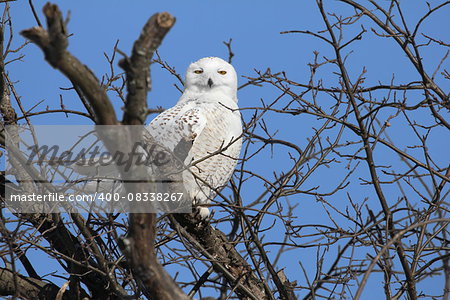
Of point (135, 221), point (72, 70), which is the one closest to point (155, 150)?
point (135, 221)

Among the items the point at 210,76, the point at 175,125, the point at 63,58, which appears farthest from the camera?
the point at 210,76

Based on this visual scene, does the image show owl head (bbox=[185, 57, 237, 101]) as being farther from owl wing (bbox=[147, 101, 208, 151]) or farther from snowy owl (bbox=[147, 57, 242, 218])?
owl wing (bbox=[147, 101, 208, 151])

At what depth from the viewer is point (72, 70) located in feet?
6.16

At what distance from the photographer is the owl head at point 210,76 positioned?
509 cm

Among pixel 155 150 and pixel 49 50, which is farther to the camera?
pixel 155 150

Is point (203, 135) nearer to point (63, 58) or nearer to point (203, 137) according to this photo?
point (203, 137)

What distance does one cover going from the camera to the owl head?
16.7ft

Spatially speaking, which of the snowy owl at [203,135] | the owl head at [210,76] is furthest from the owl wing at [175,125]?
the owl head at [210,76]

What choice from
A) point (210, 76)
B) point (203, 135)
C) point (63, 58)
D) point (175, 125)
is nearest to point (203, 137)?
point (203, 135)

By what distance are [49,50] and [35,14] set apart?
2381mm

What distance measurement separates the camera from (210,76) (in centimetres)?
507

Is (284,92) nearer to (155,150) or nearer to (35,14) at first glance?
(155,150)

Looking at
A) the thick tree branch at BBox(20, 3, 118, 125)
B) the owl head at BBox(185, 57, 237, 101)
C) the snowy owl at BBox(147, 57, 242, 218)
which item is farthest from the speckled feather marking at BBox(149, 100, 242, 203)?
the thick tree branch at BBox(20, 3, 118, 125)

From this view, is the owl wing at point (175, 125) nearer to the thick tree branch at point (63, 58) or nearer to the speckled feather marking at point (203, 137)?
the speckled feather marking at point (203, 137)
